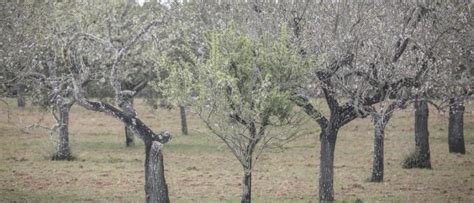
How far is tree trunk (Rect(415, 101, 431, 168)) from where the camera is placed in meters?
35.4

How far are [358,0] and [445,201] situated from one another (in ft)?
28.6

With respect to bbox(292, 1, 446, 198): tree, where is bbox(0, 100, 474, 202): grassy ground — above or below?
below

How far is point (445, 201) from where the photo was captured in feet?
85.4

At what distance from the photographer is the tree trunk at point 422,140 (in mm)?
35406

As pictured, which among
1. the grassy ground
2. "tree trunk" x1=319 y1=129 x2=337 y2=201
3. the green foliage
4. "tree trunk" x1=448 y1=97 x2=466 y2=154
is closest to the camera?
the green foliage

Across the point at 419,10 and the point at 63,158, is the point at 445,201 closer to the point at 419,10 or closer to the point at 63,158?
the point at 419,10

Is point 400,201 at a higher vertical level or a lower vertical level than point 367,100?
lower

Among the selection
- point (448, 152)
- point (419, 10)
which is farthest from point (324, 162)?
point (448, 152)

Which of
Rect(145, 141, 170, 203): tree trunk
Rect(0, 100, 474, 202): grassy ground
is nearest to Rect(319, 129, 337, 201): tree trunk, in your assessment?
Rect(0, 100, 474, 202): grassy ground

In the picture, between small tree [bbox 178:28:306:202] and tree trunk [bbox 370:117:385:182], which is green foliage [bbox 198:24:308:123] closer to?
small tree [bbox 178:28:306:202]

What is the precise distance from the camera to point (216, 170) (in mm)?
36438

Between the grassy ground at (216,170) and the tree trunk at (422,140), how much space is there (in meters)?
0.88

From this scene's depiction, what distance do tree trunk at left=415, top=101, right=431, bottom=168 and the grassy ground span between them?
0.88 m

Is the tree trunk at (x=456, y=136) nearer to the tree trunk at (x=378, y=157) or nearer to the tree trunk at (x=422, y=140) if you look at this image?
the tree trunk at (x=422, y=140)
